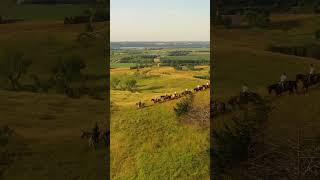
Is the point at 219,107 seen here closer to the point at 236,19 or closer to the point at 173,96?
the point at 236,19

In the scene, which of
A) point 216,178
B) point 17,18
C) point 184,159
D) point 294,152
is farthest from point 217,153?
point 17,18

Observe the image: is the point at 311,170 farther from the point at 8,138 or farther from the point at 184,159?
the point at 8,138

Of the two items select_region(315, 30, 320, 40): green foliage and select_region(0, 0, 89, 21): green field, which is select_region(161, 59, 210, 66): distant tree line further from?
select_region(0, 0, 89, 21): green field

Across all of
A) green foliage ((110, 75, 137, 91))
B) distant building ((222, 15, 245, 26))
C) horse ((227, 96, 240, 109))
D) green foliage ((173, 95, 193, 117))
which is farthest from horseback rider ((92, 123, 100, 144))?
green foliage ((110, 75, 137, 91))

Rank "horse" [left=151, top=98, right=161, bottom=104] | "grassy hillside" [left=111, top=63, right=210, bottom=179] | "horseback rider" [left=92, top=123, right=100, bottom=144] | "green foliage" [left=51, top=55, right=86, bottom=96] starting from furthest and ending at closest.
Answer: "horse" [left=151, top=98, right=161, bottom=104]
"grassy hillside" [left=111, top=63, right=210, bottom=179]
"horseback rider" [left=92, top=123, right=100, bottom=144]
"green foliage" [left=51, top=55, right=86, bottom=96]

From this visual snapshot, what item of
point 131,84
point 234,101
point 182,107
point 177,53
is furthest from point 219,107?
point 177,53

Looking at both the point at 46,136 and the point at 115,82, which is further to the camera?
the point at 115,82

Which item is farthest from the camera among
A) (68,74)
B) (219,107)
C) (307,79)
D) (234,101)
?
(219,107)
